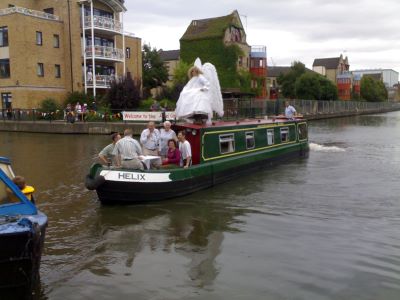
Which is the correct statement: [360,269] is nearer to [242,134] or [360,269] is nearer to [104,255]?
[104,255]

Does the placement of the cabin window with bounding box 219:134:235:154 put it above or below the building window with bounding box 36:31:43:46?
below

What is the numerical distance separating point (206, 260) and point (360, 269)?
2.47 metres

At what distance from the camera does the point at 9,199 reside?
635cm

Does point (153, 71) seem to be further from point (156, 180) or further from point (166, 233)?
point (166, 233)

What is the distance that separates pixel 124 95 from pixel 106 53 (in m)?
9.68

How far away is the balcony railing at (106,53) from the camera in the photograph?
1636 inches

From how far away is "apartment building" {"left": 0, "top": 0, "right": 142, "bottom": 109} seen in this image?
37.9m

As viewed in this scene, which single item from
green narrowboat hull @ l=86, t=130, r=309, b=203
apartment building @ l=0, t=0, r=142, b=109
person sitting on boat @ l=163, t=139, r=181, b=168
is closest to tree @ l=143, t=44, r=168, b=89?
apartment building @ l=0, t=0, r=142, b=109

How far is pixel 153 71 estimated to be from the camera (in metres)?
55.3

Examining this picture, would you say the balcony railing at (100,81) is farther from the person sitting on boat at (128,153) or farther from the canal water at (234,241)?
the person sitting on boat at (128,153)

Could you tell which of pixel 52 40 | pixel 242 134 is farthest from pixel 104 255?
pixel 52 40

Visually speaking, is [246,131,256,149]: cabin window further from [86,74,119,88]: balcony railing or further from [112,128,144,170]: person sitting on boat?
[86,74,119,88]: balcony railing

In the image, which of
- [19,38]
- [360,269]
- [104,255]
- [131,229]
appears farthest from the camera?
[19,38]

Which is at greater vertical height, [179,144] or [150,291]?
[179,144]
